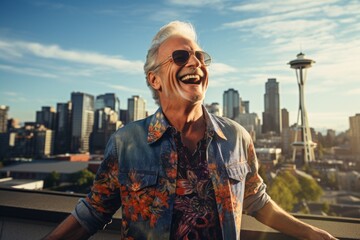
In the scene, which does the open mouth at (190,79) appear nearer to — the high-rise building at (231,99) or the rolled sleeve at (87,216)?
the rolled sleeve at (87,216)

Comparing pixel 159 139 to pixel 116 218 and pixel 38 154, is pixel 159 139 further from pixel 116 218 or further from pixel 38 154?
pixel 38 154

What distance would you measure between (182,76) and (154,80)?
0.68 ft

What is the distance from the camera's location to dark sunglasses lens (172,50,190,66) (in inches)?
58.2

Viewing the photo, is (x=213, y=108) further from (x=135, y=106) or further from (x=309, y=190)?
(x=135, y=106)

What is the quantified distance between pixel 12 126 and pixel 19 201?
352 ft

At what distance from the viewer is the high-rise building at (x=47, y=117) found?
3533 inches

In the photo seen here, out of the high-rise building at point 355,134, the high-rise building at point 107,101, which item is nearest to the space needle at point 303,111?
the high-rise building at point 355,134

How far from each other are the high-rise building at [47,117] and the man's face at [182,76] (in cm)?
9636

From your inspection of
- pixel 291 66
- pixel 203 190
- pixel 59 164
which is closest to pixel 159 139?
pixel 203 190

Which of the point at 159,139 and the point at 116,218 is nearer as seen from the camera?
the point at 159,139

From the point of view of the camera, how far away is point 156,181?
51.8 inches

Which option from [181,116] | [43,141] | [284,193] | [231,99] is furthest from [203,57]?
[231,99]

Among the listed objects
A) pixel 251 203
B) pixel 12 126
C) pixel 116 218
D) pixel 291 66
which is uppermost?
pixel 291 66

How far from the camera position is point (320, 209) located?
2342 cm
